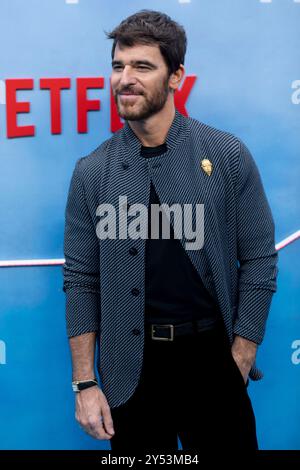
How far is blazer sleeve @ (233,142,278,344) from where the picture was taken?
178 centimetres

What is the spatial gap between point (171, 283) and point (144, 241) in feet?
0.46

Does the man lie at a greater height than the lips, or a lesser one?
lesser

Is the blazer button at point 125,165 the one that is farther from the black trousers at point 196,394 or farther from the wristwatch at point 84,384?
the wristwatch at point 84,384

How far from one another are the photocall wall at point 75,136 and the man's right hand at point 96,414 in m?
0.66

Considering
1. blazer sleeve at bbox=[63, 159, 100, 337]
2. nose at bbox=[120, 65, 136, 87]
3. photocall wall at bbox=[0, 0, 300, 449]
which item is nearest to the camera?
nose at bbox=[120, 65, 136, 87]

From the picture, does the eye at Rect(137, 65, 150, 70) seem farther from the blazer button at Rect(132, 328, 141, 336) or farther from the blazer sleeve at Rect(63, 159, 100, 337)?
the blazer button at Rect(132, 328, 141, 336)

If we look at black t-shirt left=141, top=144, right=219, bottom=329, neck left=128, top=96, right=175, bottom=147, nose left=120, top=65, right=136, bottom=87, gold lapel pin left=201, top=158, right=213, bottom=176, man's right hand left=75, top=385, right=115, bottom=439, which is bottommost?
man's right hand left=75, top=385, right=115, bottom=439

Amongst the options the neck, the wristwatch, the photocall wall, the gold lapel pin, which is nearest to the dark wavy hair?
the neck

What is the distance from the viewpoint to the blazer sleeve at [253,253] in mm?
1781

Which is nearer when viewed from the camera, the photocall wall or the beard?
the beard

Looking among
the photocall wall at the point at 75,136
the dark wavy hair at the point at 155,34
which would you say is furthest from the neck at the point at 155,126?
the photocall wall at the point at 75,136

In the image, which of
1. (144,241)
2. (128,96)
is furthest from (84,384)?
(128,96)

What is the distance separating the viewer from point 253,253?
1810mm
